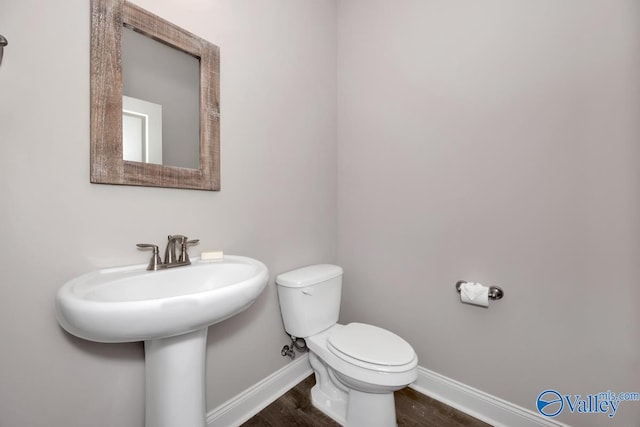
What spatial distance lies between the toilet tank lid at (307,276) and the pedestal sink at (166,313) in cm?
36

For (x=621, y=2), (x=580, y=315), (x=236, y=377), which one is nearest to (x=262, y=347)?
(x=236, y=377)

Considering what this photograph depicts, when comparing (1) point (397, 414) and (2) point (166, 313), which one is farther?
(1) point (397, 414)

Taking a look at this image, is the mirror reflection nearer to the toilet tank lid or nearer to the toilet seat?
the toilet tank lid

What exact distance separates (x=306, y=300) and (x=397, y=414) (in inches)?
29.2

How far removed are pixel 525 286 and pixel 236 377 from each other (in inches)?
56.0

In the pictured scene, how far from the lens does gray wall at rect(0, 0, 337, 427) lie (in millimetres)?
746

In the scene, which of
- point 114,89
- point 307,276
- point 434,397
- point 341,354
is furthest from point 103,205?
point 434,397

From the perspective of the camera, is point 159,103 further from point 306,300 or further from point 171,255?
point 306,300

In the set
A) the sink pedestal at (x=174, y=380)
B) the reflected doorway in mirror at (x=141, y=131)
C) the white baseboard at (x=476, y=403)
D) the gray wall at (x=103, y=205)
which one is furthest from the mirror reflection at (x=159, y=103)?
the white baseboard at (x=476, y=403)

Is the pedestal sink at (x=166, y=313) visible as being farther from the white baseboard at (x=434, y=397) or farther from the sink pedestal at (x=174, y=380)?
the white baseboard at (x=434, y=397)

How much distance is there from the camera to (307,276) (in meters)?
1.40

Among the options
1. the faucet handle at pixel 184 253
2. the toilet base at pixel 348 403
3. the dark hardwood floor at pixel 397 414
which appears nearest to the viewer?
the faucet handle at pixel 184 253

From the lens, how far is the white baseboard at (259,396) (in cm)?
119

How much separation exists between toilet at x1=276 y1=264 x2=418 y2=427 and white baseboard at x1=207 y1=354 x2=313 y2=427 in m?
0.16
